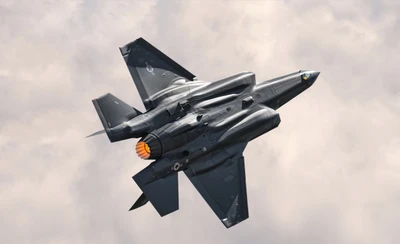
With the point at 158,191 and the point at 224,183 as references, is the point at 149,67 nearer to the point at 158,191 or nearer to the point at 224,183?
the point at 158,191

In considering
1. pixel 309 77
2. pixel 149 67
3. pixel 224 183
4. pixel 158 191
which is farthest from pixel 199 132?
pixel 309 77

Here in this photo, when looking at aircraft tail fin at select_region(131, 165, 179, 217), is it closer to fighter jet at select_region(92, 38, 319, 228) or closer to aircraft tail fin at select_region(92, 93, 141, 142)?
fighter jet at select_region(92, 38, 319, 228)

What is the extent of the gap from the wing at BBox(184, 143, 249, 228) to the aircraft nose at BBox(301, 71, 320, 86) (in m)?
8.74

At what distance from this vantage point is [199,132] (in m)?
57.1

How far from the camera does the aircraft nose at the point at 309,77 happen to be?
2447 inches

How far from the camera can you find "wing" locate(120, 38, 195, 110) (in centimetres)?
6119

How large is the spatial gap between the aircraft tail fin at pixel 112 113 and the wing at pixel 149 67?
3.56 meters

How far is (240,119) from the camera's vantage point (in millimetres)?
58281

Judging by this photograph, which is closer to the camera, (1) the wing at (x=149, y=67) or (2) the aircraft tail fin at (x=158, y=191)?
(2) the aircraft tail fin at (x=158, y=191)

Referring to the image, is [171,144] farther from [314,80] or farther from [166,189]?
[314,80]

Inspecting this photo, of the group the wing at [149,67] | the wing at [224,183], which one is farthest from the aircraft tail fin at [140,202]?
the wing at [149,67]

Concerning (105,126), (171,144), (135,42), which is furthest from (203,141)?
(135,42)

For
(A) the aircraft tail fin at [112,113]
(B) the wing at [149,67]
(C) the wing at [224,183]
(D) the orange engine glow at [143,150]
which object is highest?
(B) the wing at [149,67]

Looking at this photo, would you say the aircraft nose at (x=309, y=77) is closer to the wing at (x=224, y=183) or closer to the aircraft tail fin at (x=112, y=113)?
the wing at (x=224, y=183)
